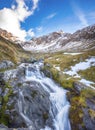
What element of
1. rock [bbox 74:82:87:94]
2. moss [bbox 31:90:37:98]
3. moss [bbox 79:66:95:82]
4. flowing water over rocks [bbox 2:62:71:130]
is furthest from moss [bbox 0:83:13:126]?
moss [bbox 79:66:95:82]

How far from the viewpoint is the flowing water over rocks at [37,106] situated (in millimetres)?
34938

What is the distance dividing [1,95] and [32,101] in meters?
7.36

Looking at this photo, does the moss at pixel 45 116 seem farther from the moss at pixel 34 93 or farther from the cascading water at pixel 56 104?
the moss at pixel 34 93

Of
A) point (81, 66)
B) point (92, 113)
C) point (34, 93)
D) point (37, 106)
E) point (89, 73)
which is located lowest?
point (92, 113)

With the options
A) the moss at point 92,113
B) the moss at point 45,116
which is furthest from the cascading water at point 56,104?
the moss at point 92,113

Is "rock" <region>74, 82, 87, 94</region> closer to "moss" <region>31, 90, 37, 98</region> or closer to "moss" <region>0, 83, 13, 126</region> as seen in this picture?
"moss" <region>31, 90, 37, 98</region>

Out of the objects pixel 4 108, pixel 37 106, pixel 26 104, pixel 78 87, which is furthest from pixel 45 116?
pixel 78 87

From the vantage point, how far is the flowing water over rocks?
34938 millimetres

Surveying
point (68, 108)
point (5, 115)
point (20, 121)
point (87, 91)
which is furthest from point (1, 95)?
point (87, 91)

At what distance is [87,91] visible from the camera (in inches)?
1619

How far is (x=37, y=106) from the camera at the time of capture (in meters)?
37.7

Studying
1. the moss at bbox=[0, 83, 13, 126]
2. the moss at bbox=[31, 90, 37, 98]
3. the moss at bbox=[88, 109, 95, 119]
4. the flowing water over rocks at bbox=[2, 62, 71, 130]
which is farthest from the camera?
the moss at bbox=[31, 90, 37, 98]

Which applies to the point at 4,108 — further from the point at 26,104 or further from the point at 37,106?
the point at 37,106

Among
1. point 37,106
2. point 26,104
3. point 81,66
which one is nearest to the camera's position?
point 26,104
